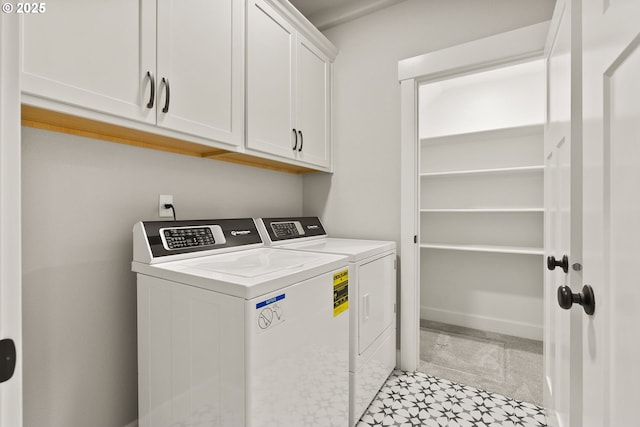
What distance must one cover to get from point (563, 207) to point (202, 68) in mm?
1655

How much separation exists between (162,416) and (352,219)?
1693 mm

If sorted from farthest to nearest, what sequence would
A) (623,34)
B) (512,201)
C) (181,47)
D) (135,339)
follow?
1. (512,201)
2. (135,339)
3. (181,47)
4. (623,34)

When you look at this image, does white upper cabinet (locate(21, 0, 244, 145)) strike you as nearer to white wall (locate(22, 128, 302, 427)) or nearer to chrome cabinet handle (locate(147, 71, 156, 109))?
chrome cabinet handle (locate(147, 71, 156, 109))

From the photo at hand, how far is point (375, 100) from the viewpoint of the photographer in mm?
2311

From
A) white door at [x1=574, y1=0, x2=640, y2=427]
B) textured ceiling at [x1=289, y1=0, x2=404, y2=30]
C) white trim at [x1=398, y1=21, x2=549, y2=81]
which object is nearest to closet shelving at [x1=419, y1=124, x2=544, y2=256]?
white trim at [x1=398, y1=21, x2=549, y2=81]

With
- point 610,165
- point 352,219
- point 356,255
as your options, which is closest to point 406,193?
point 352,219

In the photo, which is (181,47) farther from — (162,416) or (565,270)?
(565,270)

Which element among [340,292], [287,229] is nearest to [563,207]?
[340,292]

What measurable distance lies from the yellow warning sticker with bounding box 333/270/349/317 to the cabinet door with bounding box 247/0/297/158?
876mm

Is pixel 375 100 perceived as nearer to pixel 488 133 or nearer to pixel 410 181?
pixel 410 181

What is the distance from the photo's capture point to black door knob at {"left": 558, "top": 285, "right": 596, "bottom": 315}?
0.67 metres

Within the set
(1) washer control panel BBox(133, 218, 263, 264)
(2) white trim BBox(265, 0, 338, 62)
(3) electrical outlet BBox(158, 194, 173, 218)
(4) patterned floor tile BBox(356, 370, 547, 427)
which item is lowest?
(4) patterned floor tile BBox(356, 370, 547, 427)

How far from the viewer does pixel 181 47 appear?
4.41ft

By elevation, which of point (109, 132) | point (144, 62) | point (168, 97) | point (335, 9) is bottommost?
point (109, 132)
